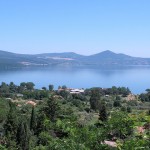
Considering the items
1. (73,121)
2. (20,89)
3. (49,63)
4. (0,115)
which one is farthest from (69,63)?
(73,121)

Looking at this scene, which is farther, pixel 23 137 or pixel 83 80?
pixel 83 80

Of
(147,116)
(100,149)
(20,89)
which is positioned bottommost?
(20,89)

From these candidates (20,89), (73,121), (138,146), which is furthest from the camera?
(20,89)

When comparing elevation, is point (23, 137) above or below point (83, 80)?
above

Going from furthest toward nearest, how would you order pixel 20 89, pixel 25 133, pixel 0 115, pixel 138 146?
pixel 20 89, pixel 0 115, pixel 25 133, pixel 138 146

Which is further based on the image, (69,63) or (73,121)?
(69,63)

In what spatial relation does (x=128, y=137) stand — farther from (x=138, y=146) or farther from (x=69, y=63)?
(x=69, y=63)

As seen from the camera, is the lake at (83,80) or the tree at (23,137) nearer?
the tree at (23,137)

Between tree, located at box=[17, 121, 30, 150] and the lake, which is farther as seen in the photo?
the lake

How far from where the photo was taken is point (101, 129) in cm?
380

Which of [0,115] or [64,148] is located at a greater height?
[64,148]

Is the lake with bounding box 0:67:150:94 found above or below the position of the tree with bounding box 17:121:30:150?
below

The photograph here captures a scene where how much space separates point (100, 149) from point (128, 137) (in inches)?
13.8

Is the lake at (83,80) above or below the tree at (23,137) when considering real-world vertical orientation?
below
